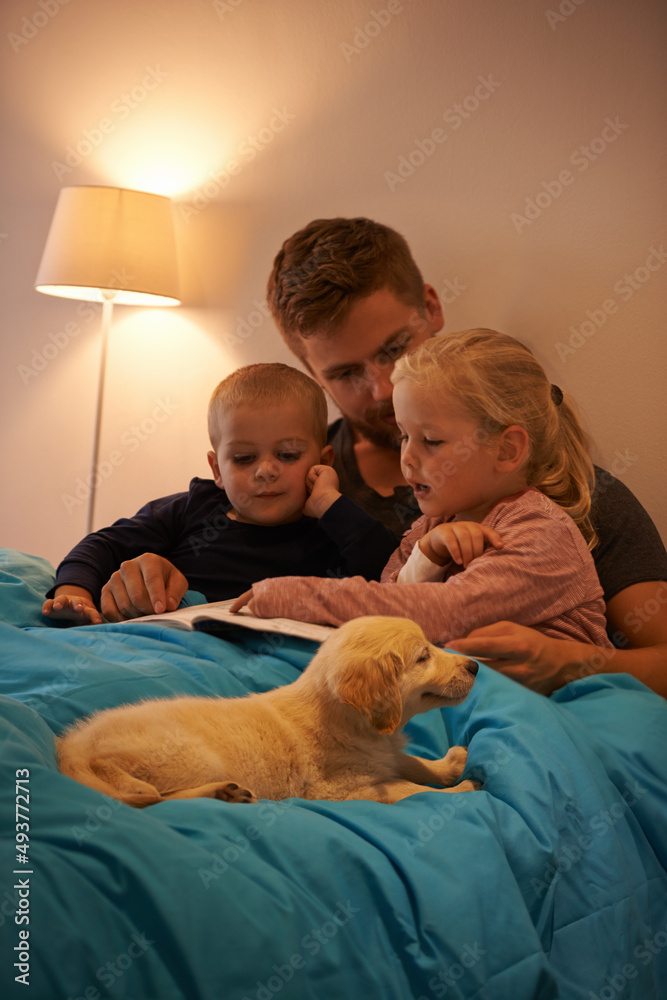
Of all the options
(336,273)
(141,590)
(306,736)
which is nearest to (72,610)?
Answer: (141,590)

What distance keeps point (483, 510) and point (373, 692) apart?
0.70 meters

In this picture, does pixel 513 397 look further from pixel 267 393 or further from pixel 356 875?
pixel 356 875

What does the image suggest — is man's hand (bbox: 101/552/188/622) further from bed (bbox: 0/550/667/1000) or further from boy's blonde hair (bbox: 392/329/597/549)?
boy's blonde hair (bbox: 392/329/597/549)

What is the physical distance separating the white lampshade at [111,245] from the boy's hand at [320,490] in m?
1.23

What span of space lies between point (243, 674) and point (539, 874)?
1.95 ft

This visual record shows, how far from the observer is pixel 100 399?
3.15 meters

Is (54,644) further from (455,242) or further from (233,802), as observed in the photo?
(455,242)

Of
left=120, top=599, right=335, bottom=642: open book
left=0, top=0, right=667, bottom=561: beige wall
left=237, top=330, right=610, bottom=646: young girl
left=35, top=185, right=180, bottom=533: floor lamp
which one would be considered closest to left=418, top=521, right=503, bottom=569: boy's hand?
left=237, top=330, right=610, bottom=646: young girl

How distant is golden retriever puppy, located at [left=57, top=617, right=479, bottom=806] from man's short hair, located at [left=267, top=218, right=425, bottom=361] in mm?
1120

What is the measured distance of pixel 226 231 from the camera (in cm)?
309

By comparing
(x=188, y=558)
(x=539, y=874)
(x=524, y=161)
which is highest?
(x=524, y=161)

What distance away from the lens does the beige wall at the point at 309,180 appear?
2209 millimetres

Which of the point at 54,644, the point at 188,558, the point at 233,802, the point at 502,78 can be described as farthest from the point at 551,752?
the point at 502,78

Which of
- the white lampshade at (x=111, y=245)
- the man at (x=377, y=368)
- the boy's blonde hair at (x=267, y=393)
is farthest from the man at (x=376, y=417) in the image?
the white lampshade at (x=111, y=245)
